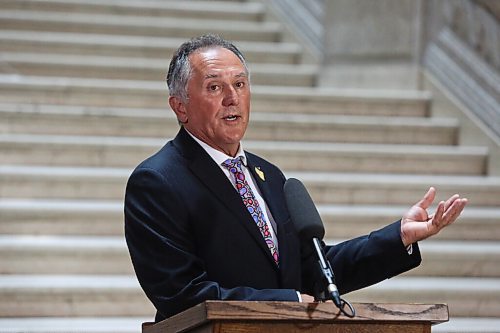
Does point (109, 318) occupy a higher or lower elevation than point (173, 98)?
lower

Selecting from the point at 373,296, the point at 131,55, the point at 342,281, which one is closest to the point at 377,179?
the point at 373,296

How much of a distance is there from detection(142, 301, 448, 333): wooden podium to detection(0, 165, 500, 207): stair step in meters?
4.31

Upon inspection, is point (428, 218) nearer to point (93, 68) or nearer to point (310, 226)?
point (310, 226)

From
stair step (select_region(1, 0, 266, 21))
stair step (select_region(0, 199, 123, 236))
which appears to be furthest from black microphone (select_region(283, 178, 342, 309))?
stair step (select_region(1, 0, 266, 21))

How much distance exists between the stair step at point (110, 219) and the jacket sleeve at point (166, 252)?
3607mm

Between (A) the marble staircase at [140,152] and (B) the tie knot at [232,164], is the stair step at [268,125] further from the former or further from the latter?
(B) the tie knot at [232,164]

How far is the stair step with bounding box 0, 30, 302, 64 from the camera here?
28.4ft

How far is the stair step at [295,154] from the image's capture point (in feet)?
24.1

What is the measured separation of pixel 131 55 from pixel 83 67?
1.58 ft

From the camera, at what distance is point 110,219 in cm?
685

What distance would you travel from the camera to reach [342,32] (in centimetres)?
878

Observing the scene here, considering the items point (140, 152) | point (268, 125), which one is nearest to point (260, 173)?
point (140, 152)

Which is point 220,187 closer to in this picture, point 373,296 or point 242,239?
point 242,239

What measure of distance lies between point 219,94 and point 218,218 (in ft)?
1.16
